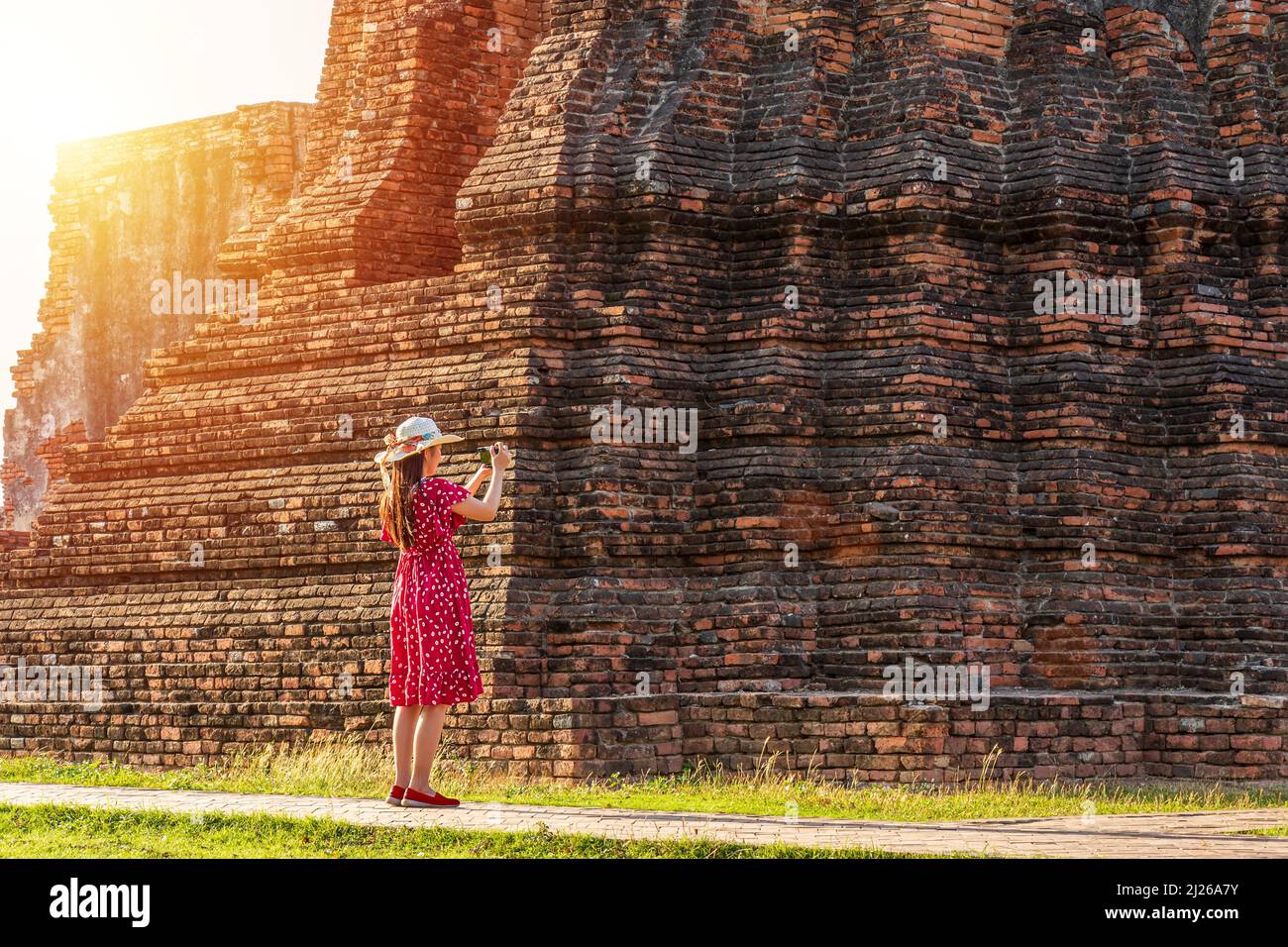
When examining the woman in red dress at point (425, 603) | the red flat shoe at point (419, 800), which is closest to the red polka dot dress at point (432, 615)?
the woman in red dress at point (425, 603)

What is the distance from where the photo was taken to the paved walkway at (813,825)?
9.01 metres

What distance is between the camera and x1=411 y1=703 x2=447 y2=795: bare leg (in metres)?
9.85

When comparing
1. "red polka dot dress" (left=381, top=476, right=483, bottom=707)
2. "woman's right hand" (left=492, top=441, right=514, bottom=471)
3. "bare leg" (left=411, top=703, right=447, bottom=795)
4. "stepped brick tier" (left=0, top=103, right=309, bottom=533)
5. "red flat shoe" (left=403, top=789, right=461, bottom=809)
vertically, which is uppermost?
"stepped brick tier" (left=0, top=103, right=309, bottom=533)

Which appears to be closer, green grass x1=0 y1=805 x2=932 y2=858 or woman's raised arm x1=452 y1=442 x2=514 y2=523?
green grass x1=0 y1=805 x2=932 y2=858

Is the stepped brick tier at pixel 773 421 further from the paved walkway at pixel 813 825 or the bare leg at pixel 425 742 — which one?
the bare leg at pixel 425 742

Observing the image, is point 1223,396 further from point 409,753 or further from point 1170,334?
point 409,753

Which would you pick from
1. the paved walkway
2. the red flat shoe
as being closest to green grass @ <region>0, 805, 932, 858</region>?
the paved walkway

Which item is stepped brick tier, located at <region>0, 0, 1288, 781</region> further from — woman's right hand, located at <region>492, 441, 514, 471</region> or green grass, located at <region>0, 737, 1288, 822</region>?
woman's right hand, located at <region>492, 441, 514, 471</region>

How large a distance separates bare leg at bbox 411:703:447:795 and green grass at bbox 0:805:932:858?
0.65m

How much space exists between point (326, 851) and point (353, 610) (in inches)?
198

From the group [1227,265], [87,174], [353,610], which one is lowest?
[353,610]

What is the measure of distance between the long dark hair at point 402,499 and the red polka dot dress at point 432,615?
34 millimetres

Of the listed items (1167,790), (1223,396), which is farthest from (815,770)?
(1223,396)

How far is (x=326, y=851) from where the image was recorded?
8.90 m
